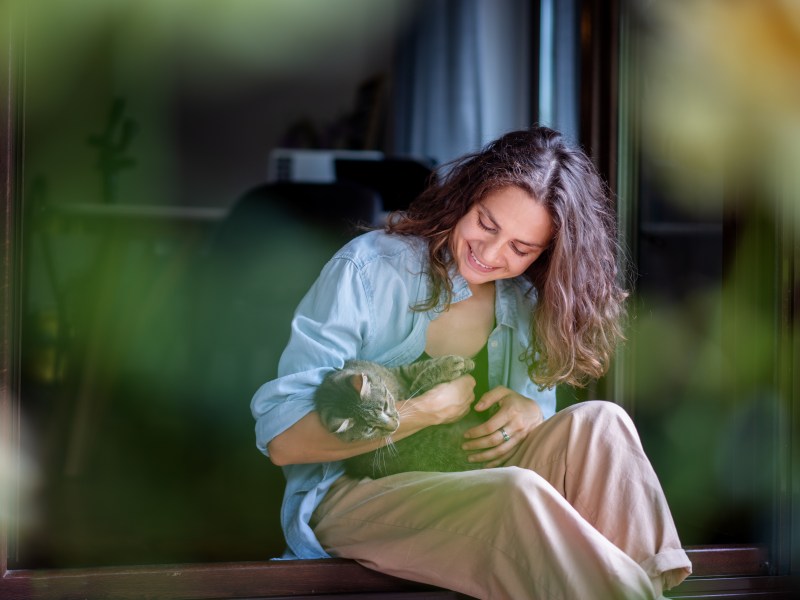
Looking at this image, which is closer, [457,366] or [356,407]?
[356,407]

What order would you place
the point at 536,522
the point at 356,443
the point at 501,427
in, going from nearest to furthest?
the point at 536,522 → the point at 356,443 → the point at 501,427

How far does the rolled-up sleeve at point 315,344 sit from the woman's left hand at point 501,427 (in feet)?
0.84

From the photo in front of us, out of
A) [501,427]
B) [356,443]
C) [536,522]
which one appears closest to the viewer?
[536,522]

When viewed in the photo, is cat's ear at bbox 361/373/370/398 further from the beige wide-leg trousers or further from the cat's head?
the beige wide-leg trousers

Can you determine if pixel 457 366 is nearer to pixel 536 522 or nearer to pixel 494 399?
pixel 494 399

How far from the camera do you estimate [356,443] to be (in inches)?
54.9

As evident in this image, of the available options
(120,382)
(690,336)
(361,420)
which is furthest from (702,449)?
(120,382)

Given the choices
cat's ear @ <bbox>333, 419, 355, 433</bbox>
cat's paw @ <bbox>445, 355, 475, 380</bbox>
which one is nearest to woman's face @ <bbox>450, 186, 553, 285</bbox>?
cat's paw @ <bbox>445, 355, 475, 380</bbox>

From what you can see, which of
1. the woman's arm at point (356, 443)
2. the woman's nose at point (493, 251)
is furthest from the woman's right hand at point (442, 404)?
the woman's nose at point (493, 251)

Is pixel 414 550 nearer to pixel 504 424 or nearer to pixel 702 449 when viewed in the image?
pixel 504 424

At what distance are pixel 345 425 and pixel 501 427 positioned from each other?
319 millimetres

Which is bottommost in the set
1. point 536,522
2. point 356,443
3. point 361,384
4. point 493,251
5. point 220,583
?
point 220,583

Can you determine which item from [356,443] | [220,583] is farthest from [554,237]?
[220,583]

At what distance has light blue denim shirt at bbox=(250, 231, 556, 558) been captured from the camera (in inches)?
55.9
